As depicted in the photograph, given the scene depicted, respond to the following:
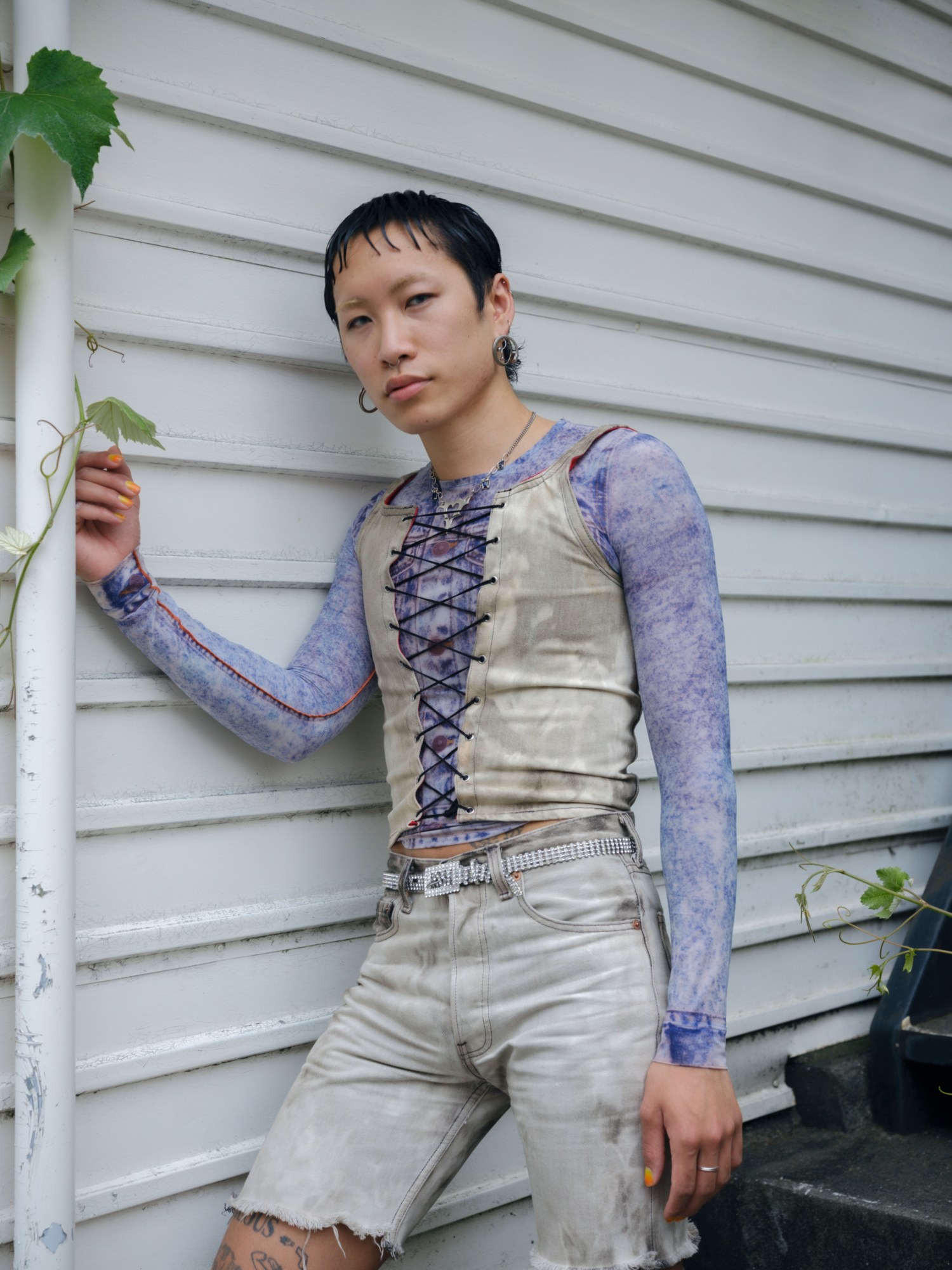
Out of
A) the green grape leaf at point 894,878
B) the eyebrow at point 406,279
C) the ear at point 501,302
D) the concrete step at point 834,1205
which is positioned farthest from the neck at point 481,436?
the concrete step at point 834,1205

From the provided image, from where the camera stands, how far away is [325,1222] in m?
1.64

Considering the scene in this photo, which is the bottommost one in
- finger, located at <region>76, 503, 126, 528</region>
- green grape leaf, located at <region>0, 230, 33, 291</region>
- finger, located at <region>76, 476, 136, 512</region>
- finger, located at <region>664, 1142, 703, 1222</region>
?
finger, located at <region>664, 1142, 703, 1222</region>

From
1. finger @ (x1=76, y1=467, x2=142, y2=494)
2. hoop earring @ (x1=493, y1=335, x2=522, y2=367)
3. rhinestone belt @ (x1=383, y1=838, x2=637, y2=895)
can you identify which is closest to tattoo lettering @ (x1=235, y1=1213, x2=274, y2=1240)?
Result: rhinestone belt @ (x1=383, y1=838, x2=637, y2=895)

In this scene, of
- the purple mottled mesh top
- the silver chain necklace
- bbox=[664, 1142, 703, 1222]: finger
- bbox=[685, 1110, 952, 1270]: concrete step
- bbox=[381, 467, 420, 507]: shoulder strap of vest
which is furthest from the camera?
bbox=[685, 1110, 952, 1270]: concrete step

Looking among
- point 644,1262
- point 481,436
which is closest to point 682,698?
point 481,436

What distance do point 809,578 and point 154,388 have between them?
5.57ft

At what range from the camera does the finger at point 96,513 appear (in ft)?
5.67

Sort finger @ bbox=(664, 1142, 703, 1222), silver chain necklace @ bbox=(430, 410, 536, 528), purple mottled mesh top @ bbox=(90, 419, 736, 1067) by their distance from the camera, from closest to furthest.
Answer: finger @ bbox=(664, 1142, 703, 1222) → purple mottled mesh top @ bbox=(90, 419, 736, 1067) → silver chain necklace @ bbox=(430, 410, 536, 528)

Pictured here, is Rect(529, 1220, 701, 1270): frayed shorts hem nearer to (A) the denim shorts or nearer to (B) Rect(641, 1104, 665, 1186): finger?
(A) the denim shorts

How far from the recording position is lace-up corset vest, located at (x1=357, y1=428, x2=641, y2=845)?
5.66 ft

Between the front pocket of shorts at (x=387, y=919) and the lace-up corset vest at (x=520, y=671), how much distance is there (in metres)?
0.11

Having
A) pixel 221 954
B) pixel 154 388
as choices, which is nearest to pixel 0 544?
pixel 154 388

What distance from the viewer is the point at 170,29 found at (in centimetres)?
191

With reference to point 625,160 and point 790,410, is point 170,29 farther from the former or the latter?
point 790,410
